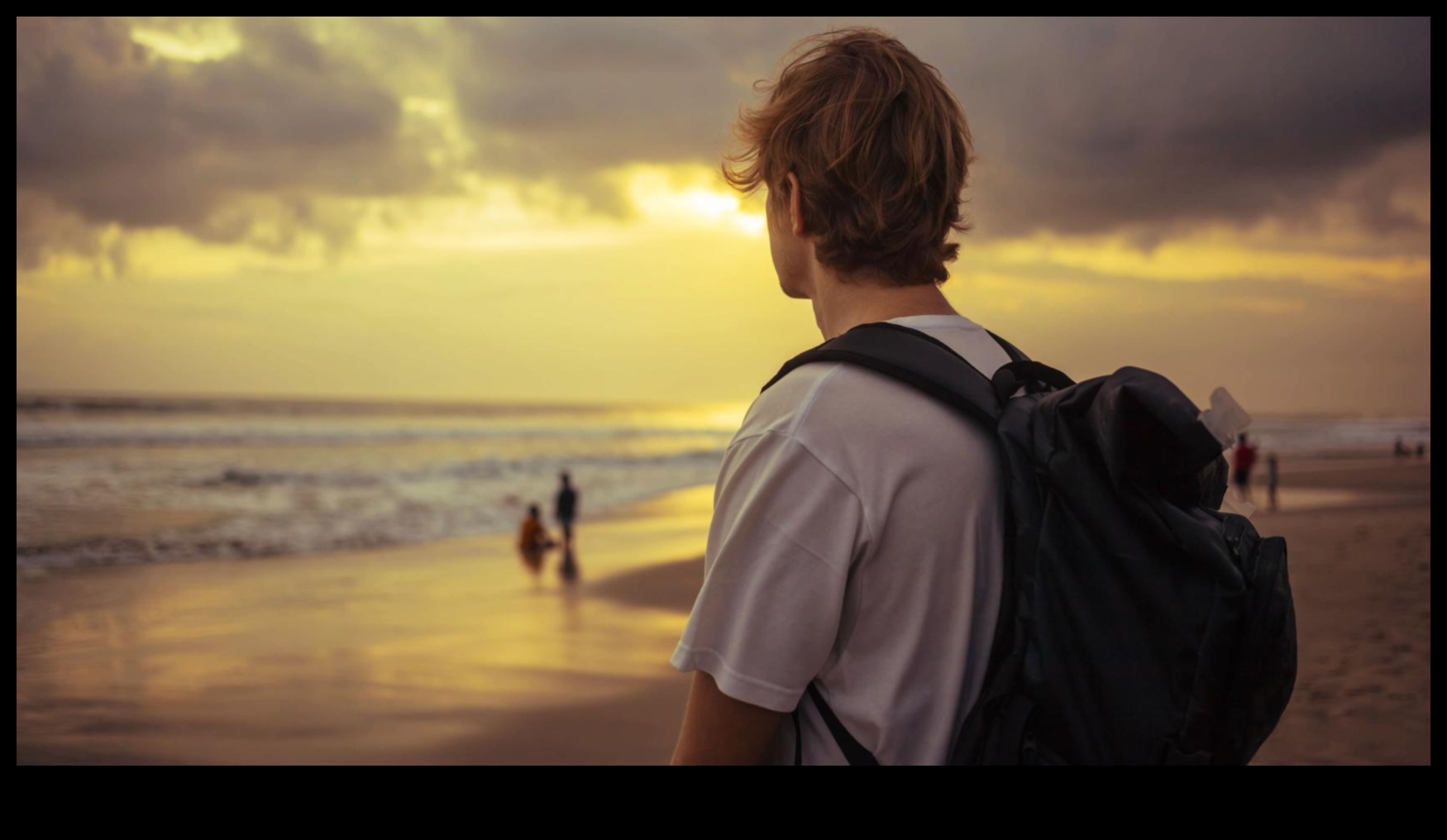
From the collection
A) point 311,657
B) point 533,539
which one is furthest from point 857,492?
point 533,539

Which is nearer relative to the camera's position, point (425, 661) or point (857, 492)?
point (857, 492)

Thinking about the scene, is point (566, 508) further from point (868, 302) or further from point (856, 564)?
point (856, 564)

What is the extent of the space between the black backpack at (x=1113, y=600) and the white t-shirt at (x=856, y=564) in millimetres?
31

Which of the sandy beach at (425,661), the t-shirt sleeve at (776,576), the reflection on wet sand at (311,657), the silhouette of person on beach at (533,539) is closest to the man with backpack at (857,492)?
the t-shirt sleeve at (776,576)

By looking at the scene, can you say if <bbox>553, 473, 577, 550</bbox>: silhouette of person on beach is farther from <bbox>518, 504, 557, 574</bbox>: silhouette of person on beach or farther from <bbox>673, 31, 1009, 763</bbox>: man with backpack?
<bbox>673, 31, 1009, 763</bbox>: man with backpack

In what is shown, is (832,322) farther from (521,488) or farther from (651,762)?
(521,488)

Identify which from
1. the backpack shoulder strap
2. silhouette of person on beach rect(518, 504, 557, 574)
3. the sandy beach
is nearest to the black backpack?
the backpack shoulder strap

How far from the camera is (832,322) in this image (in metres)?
1.34

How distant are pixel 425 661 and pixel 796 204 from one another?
8.29m

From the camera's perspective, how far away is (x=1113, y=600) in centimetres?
110

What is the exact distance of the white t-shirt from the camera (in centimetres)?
109

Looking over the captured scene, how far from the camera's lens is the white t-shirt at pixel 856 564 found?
1086 millimetres

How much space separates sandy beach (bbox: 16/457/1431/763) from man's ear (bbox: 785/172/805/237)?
19.2ft
